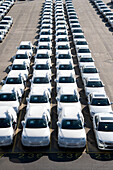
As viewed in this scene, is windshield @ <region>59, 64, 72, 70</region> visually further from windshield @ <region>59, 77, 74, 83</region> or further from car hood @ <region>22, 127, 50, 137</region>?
car hood @ <region>22, 127, 50, 137</region>

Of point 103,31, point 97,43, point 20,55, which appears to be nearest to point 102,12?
point 103,31

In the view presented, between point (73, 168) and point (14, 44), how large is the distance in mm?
21715

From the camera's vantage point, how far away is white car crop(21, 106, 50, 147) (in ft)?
39.2

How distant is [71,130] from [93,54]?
51.5ft

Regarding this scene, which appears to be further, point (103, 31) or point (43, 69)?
point (103, 31)

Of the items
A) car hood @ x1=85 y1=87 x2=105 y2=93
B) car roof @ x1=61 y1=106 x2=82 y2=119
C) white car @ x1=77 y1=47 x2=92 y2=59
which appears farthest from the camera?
white car @ x1=77 y1=47 x2=92 y2=59

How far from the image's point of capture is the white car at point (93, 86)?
55.7 ft

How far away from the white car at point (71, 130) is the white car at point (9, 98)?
3865mm

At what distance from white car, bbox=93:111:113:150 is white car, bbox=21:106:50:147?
124 inches

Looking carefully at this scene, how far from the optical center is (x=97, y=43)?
29344mm

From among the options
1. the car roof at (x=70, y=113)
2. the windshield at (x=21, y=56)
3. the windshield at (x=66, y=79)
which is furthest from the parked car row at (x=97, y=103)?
the windshield at (x=21, y=56)

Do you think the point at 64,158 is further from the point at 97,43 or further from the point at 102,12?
the point at 102,12

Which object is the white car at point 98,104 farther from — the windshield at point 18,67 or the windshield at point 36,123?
the windshield at point 18,67

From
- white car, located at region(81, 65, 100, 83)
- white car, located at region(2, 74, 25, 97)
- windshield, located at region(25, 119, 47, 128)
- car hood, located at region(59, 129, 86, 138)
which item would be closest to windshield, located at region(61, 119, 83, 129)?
car hood, located at region(59, 129, 86, 138)
